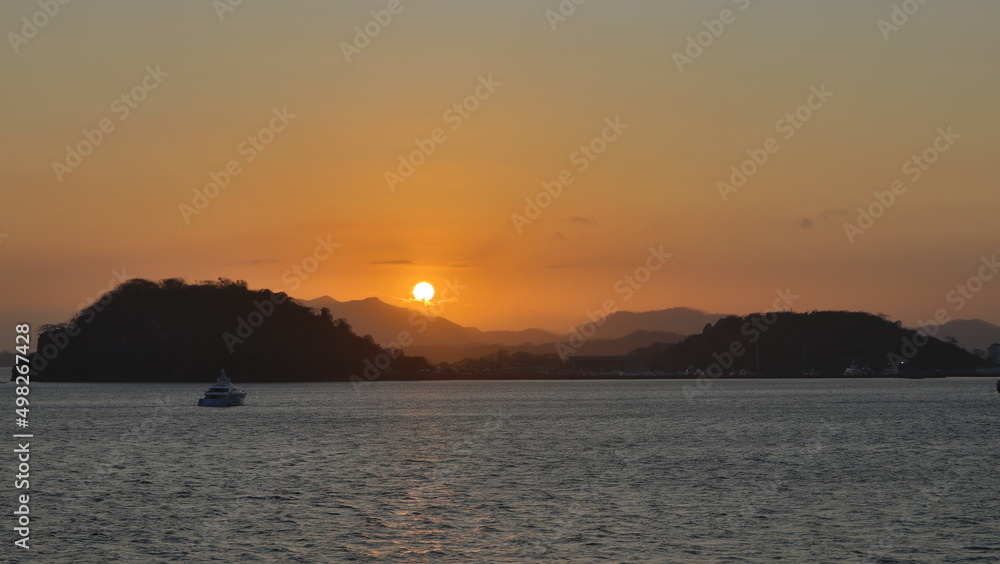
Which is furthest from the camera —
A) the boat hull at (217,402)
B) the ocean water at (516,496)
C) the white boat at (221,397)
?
the white boat at (221,397)

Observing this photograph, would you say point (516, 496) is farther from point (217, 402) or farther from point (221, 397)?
point (221, 397)

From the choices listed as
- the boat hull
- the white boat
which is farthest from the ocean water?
the white boat

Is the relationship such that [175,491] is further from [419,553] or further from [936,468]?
[936,468]

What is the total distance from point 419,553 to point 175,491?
28728 millimetres

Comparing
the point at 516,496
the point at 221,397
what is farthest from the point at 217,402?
the point at 516,496

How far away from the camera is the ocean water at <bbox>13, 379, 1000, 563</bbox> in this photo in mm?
49500

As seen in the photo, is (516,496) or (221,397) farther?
(221,397)

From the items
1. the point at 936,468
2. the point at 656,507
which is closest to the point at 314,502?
the point at 656,507

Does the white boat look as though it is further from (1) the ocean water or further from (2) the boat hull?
(1) the ocean water

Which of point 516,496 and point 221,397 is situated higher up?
point 221,397

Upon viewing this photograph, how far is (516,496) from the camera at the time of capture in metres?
66.4

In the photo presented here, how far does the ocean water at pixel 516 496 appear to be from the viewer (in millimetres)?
49500

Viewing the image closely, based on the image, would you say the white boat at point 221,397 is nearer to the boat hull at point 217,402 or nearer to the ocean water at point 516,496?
the boat hull at point 217,402

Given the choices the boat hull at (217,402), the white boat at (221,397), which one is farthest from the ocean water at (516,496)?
the white boat at (221,397)
